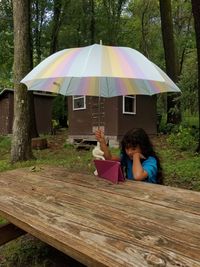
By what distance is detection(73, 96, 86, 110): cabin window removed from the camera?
54.6 ft

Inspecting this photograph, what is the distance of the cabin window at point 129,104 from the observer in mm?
15617

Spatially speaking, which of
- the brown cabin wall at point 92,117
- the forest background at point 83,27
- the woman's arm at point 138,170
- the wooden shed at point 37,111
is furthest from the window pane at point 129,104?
the woman's arm at point 138,170

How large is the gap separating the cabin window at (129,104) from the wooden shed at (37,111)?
25.0ft

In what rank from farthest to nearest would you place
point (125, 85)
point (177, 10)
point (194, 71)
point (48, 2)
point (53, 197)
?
point (177, 10) → point (48, 2) → point (194, 71) → point (125, 85) → point (53, 197)

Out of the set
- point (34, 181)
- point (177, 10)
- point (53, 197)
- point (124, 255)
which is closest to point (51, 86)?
point (34, 181)

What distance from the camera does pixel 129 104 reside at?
52.4 feet

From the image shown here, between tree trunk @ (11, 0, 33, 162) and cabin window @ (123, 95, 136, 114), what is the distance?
6.35 m

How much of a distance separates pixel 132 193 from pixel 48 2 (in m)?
20.9

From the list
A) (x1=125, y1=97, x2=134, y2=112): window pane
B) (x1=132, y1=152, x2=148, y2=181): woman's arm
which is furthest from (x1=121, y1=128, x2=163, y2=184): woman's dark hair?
(x1=125, y1=97, x2=134, y2=112): window pane

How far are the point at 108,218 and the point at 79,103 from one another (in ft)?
48.3

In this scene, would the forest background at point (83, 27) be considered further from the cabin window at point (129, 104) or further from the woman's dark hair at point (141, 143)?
the woman's dark hair at point (141, 143)

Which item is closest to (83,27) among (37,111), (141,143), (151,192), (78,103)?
(37,111)

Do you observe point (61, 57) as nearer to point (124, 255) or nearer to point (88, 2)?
point (124, 255)

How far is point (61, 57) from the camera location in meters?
3.60
